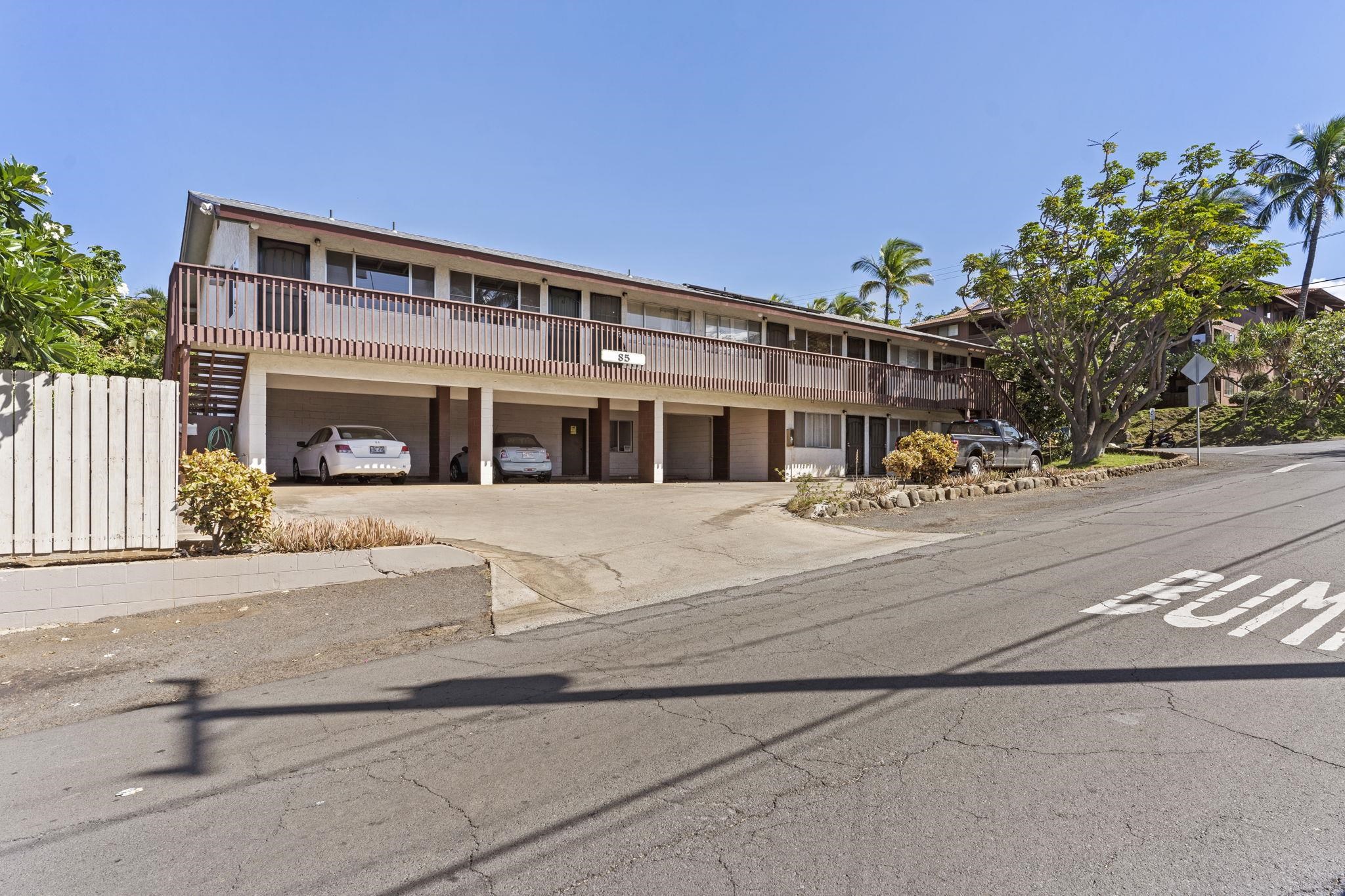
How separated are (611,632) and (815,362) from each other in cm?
1891

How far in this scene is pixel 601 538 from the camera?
11.1 m

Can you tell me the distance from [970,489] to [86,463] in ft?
49.3

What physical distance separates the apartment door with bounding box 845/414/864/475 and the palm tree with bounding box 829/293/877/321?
16564 millimetres

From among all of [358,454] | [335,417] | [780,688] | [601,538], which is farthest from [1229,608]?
[335,417]

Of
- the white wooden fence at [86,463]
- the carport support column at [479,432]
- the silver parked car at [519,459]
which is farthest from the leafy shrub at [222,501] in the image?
the silver parked car at [519,459]

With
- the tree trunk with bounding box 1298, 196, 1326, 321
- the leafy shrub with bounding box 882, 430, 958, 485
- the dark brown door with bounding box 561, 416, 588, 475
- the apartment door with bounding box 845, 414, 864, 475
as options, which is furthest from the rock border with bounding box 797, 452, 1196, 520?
the tree trunk with bounding box 1298, 196, 1326, 321

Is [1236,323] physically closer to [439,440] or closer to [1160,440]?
[1160,440]

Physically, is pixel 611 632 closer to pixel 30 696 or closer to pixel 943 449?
pixel 30 696

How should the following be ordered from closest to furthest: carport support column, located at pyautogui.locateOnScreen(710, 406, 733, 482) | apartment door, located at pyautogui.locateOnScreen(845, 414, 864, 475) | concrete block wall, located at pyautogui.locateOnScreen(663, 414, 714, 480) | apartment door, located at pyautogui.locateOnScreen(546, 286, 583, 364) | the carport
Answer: the carport
apartment door, located at pyautogui.locateOnScreen(546, 286, 583, 364)
carport support column, located at pyautogui.locateOnScreen(710, 406, 733, 482)
apartment door, located at pyautogui.locateOnScreen(845, 414, 864, 475)
concrete block wall, located at pyautogui.locateOnScreen(663, 414, 714, 480)

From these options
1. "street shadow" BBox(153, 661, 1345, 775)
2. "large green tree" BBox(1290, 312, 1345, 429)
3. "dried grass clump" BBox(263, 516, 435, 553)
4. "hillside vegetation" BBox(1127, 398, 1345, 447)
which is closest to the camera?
"street shadow" BBox(153, 661, 1345, 775)

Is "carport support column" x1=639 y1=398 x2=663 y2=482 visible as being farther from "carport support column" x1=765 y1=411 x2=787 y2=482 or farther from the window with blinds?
the window with blinds

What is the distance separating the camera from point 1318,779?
334 cm

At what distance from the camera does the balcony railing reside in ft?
47.6

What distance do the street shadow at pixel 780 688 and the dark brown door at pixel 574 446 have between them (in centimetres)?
2038
